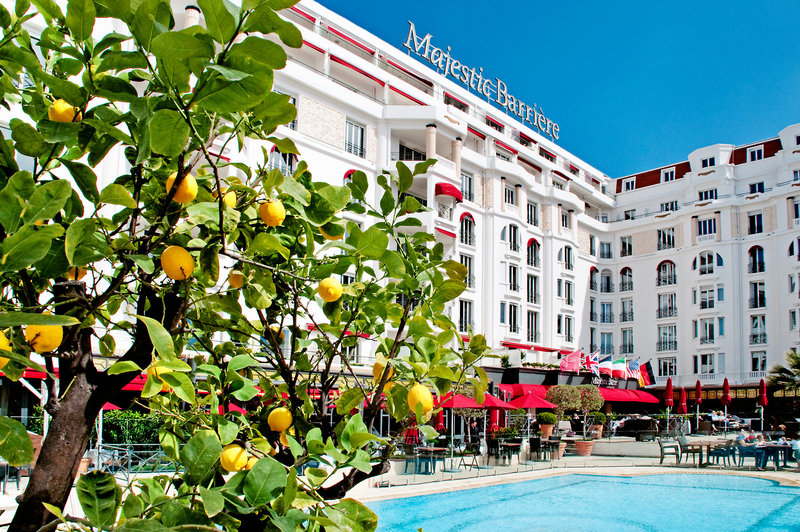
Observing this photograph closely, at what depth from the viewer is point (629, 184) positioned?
1849 inches

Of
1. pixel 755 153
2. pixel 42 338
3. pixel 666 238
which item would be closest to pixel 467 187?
pixel 666 238

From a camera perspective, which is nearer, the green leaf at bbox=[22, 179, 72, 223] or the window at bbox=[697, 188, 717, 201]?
the green leaf at bbox=[22, 179, 72, 223]

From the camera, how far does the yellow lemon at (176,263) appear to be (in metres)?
1.41

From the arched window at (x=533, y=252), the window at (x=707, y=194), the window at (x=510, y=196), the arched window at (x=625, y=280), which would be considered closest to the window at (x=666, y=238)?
the arched window at (x=625, y=280)

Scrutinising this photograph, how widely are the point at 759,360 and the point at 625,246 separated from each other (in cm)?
1090

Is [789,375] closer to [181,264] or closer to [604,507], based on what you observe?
[604,507]

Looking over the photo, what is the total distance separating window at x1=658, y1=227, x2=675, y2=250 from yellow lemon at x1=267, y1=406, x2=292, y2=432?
4393cm

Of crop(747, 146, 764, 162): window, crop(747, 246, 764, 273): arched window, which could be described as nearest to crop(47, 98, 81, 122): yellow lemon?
crop(747, 246, 764, 273): arched window

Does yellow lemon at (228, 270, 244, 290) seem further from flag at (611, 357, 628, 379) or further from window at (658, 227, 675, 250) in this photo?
window at (658, 227, 675, 250)

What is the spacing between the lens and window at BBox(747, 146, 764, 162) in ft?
135

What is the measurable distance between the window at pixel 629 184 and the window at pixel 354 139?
2511 cm

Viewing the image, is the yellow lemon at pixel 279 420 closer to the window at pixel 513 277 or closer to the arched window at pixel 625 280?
the window at pixel 513 277

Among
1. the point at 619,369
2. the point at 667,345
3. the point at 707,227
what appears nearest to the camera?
the point at 619,369

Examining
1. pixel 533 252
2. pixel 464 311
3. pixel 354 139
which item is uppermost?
pixel 354 139
